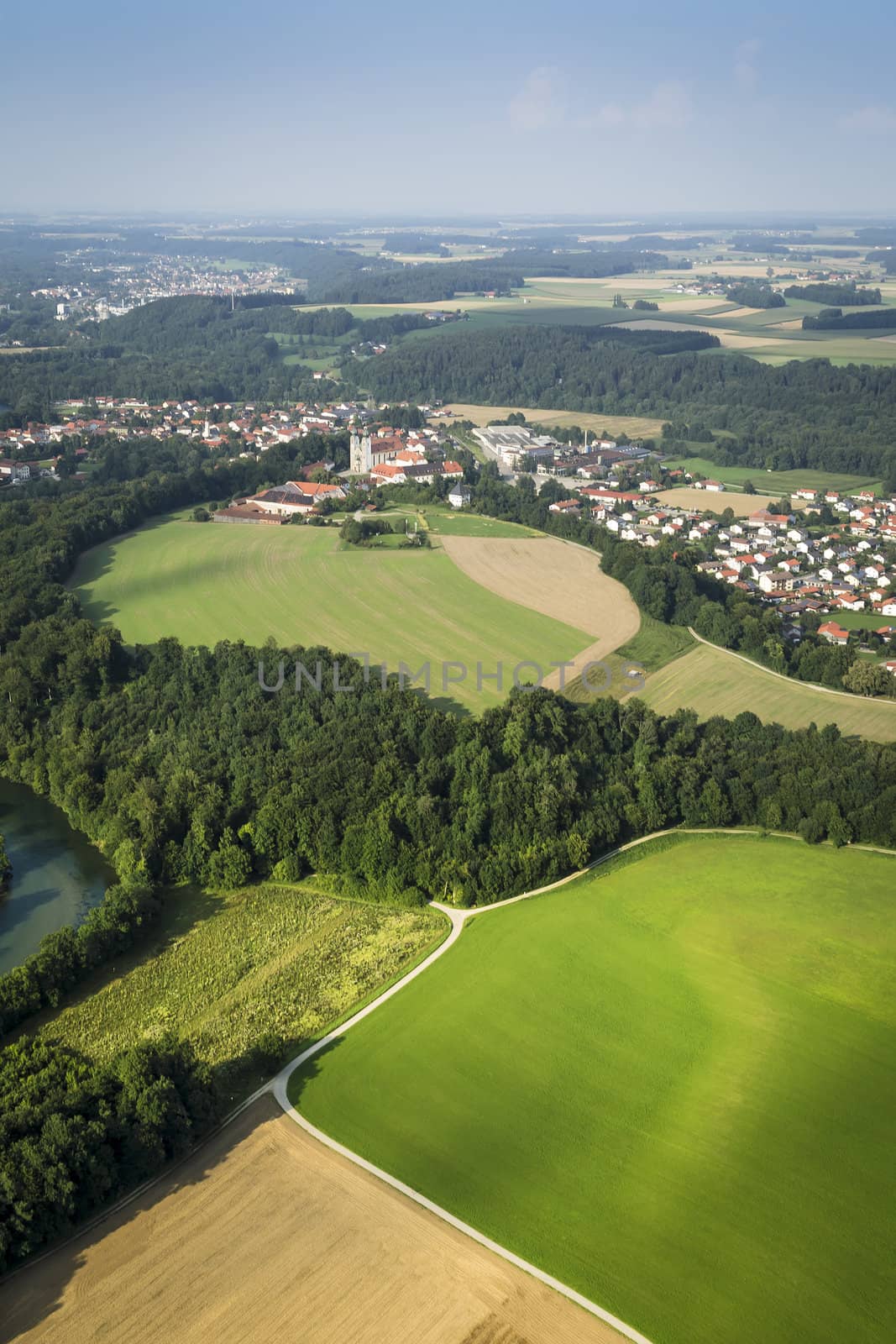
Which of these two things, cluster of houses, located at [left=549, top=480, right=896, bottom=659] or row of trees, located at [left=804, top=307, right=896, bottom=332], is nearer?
cluster of houses, located at [left=549, top=480, right=896, bottom=659]

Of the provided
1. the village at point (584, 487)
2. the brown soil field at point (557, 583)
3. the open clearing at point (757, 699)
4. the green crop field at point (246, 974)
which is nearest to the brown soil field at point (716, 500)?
the village at point (584, 487)

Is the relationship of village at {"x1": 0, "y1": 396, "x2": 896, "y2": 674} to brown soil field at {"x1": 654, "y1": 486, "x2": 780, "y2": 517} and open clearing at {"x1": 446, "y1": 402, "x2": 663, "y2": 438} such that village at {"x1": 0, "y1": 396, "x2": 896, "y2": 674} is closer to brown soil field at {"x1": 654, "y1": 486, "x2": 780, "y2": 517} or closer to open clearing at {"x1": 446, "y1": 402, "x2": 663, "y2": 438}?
brown soil field at {"x1": 654, "y1": 486, "x2": 780, "y2": 517}

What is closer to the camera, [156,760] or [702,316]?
[156,760]

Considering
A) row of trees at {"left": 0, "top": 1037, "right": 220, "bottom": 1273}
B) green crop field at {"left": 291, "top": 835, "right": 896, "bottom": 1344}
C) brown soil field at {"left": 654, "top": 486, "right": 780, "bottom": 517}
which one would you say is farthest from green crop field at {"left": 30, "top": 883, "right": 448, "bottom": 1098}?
brown soil field at {"left": 654, "top": 486, "right": 780, "bottom": 517}

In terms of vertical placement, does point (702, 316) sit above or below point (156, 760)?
above

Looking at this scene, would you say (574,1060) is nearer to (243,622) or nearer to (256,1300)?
(256,1300)

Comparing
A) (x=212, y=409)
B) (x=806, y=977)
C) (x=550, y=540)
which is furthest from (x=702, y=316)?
(x=806, y=977)
